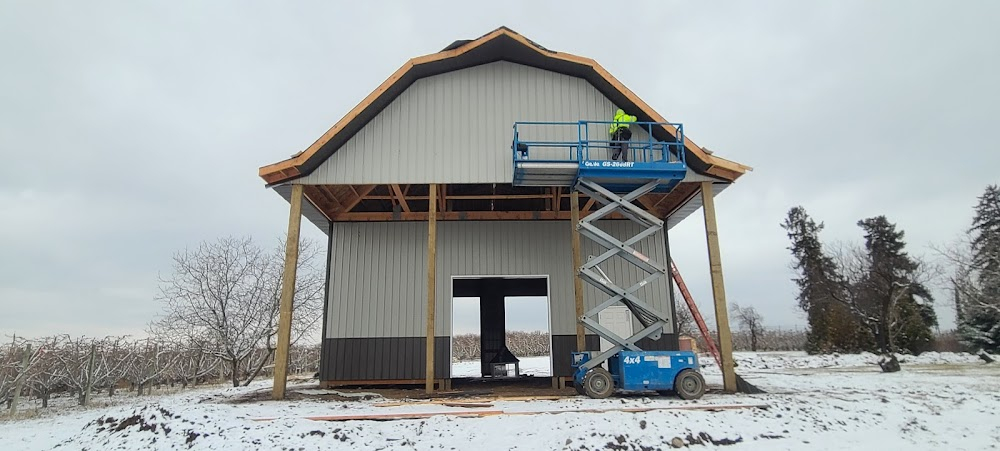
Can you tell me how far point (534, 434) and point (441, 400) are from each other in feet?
10.5

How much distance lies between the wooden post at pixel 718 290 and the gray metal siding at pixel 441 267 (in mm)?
2918

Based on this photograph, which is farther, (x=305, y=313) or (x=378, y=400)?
(x=305, y=313)

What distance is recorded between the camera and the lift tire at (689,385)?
9641 mm

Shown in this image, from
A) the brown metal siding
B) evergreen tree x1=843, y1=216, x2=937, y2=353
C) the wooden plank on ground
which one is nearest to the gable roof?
the brown metal siding

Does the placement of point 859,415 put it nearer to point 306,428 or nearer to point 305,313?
point 306,428

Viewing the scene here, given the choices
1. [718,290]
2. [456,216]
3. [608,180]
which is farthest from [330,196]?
[718,290]

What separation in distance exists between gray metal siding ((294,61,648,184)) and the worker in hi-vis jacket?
0.67 meters

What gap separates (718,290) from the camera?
10953mm

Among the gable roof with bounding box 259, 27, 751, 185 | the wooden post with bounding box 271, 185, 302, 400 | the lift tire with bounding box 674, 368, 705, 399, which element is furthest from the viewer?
the gable roof with bounding box 259, 27, 751, 185

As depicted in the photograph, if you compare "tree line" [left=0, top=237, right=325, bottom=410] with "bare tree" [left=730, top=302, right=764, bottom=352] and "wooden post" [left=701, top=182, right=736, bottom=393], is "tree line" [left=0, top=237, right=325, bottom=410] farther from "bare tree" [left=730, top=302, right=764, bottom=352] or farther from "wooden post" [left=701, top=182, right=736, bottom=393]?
"bare tree" [left=730, top=302, right=764, bottom=352]

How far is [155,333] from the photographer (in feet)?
61.8

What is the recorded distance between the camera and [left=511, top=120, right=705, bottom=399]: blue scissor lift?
9.84 meters

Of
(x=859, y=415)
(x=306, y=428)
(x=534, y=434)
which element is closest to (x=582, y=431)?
(x=534, y=434)

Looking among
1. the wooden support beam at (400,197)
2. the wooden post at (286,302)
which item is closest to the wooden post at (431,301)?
the wooden support beam at (400,197)
